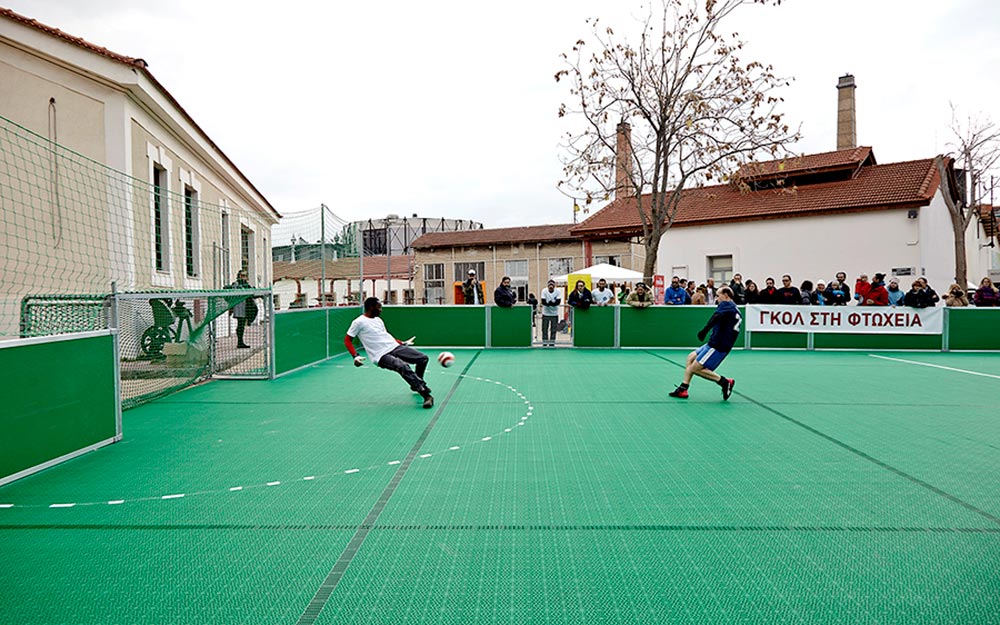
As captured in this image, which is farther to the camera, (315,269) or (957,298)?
(957,298)

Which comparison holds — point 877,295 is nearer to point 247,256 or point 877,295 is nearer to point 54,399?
point 54,399

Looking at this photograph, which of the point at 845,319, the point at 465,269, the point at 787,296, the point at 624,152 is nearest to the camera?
the point at 845,319

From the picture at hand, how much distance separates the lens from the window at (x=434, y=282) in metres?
52.2

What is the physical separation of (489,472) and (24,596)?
3.15m

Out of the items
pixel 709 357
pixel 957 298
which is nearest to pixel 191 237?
pixel 709 357

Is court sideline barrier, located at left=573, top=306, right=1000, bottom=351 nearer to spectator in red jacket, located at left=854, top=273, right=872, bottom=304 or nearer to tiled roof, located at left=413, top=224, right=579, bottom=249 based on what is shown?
spectator in red jacket, located at left=854, top=273, right=872, bottom=304

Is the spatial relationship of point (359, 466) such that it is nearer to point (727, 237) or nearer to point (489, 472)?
point (489, 472)

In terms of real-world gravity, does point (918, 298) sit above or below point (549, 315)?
above

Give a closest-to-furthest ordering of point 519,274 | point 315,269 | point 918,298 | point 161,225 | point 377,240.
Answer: point 315,269
point 161,225
point 918,298
point 519,274
point 377,240

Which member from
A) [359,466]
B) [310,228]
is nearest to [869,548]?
[359,466]

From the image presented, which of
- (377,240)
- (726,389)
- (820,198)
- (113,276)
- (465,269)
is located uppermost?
(377,240)

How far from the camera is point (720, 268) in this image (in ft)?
99.7

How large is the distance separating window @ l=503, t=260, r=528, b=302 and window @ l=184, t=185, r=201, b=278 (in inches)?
1235

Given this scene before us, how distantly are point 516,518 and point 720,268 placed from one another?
1103 inches
